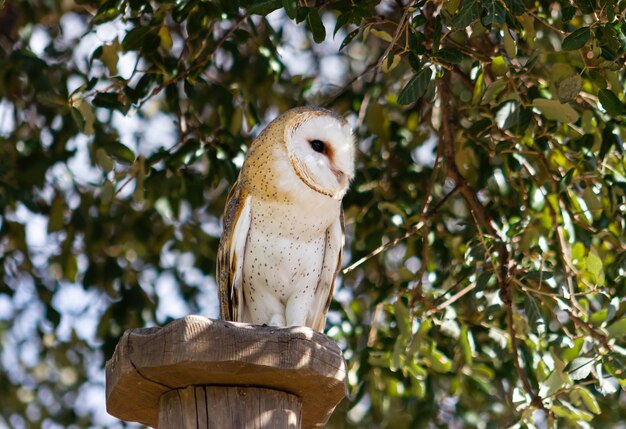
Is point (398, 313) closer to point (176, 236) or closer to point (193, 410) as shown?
point (193, 410)

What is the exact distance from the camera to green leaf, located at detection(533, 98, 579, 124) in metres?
3.02

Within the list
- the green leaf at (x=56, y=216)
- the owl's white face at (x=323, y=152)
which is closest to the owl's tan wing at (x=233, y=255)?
the owl's white face at (x=323, y=152)

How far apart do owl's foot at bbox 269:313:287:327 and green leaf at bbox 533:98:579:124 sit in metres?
0.94

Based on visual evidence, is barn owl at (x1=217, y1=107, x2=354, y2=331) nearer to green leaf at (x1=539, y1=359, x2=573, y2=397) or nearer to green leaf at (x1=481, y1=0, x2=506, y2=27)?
green leaf at (x1=481, y1=0, x2=506, y2=27)

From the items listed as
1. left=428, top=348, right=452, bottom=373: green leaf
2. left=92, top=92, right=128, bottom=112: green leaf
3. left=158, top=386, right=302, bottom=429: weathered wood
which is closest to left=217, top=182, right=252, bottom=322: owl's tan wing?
left=92, top=92, right=128, bottom=112: green leaf

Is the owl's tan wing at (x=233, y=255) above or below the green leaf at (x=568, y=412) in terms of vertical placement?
above

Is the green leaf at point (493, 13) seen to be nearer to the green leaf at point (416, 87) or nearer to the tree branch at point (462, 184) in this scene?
the green leaf at point (416, 87)

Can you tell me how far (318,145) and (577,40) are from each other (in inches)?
28.6

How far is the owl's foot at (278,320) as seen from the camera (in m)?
2.98

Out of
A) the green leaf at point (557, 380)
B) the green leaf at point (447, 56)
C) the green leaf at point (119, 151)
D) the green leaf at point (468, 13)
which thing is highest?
the green leaf at point (468, 13)

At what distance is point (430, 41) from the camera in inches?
127

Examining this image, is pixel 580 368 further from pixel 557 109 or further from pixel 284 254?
pixel 284 254

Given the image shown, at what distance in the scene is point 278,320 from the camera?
2988 mm

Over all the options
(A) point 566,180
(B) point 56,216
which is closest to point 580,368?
(A) point 566,180
